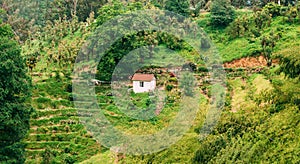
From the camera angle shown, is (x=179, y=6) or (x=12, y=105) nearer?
(x=12, y=105)

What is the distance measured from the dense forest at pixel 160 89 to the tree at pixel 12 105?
0.16 feet

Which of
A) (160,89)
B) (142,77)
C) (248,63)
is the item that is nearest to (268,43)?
(248,63)

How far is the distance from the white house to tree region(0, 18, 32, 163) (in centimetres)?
709

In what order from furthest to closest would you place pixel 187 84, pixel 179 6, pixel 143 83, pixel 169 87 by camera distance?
pixel 179 6, pixel 143 83, pixel 169 87, pixel 187 84

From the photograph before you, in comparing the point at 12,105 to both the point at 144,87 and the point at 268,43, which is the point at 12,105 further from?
the point at 268,43

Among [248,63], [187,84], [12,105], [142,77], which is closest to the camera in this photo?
[12,105]

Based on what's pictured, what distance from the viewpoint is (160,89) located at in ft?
83.6

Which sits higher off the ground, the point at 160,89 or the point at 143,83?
the point at 143,83

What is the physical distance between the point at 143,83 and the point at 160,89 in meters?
1.01

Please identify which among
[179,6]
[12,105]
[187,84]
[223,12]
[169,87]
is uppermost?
[179,6]

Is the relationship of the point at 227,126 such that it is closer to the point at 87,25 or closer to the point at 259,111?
the point at 259,111

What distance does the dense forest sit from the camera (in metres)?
15.1

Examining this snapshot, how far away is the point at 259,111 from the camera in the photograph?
15.7 meters

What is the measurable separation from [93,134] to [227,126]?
8785 mm
